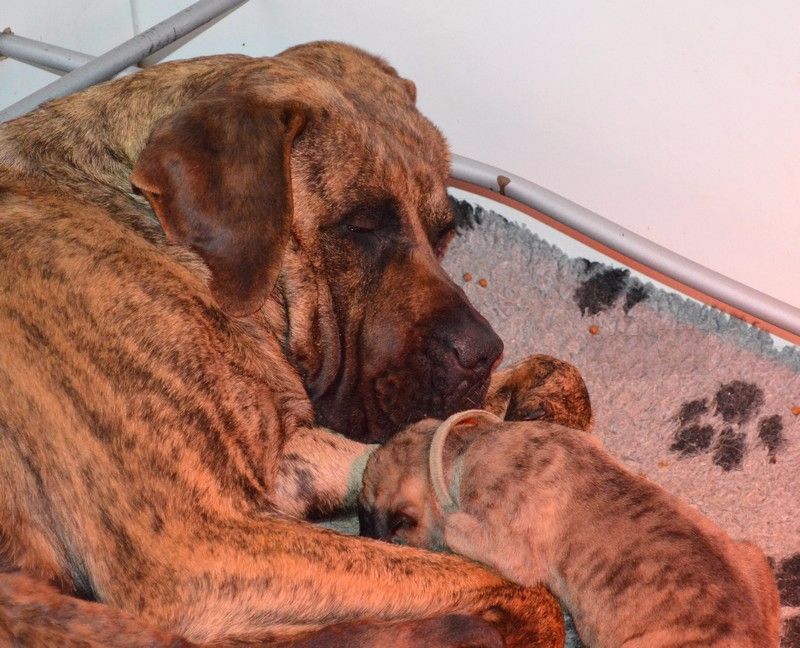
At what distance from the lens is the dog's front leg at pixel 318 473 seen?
94.7 inches

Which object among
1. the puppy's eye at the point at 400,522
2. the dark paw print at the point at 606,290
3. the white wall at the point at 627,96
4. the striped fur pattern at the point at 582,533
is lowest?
the puppy's eye at the point at 400,522

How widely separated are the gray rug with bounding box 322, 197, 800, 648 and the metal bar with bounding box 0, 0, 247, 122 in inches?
41.9

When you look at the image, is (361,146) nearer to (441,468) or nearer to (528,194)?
(441,468)

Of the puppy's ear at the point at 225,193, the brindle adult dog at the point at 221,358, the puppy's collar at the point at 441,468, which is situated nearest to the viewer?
the brindle adult dog at the point at 221,358

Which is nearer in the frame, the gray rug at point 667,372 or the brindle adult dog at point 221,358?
the brindle adult dog at point 221,358

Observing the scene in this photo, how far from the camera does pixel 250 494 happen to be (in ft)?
6.92

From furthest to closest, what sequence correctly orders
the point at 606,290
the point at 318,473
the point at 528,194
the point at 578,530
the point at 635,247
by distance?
the point at 606,290, the point at 528,194, the point at 635,247, the point at 318,473, the point at 578,530

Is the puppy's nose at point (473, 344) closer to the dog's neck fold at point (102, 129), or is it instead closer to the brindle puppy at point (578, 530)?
the brindle puppy at point (578, 530)

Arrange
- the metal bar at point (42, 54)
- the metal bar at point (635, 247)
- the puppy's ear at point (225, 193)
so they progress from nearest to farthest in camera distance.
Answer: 1. the puppy's ear at point (225, 193)
2. the metal bar at point (635, 247)
3. the metal bar at point (42, 54)

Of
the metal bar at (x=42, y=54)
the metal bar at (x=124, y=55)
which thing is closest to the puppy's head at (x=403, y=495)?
the metal bar at (x=124, y=55)

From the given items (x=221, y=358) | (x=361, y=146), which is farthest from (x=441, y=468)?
(x=361, y=146)

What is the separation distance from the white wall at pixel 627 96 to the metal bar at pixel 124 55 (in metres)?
0.42

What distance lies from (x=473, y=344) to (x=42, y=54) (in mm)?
1836

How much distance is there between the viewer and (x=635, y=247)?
306cm
